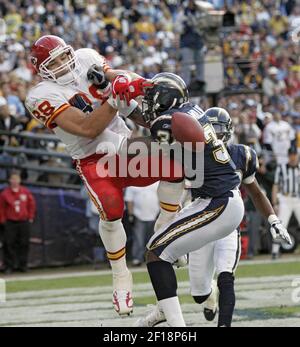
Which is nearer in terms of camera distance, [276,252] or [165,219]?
[165,219]

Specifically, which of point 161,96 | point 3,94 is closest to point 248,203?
point 3,94

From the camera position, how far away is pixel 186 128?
→ 5.62m

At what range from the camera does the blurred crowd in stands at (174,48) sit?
1360 centimetres

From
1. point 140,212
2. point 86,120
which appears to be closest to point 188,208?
point 86,120

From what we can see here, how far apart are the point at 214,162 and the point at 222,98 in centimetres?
847

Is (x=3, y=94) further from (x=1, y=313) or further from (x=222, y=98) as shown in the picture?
(x=1, y=313)

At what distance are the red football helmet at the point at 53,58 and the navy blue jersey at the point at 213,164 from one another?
1009 millimetres

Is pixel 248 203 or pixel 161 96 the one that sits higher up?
pixel 161 96

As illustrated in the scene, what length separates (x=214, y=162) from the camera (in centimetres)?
593

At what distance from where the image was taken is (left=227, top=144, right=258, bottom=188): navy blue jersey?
6309 millimetres

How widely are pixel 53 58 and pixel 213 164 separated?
1390 millimetres

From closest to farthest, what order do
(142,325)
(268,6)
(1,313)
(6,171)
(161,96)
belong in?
(161,96)
(142,325)
(1,313)
(6,171)
(268,6)

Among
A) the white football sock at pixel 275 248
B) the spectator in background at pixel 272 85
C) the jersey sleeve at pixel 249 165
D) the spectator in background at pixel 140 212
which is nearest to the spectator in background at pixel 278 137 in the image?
the white football sock at pixel 275 248

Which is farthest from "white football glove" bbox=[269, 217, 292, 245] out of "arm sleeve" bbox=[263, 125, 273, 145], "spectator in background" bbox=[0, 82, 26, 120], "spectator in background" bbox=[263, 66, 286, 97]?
"spectator in background" bbox=[263, 66, 286, 97]
